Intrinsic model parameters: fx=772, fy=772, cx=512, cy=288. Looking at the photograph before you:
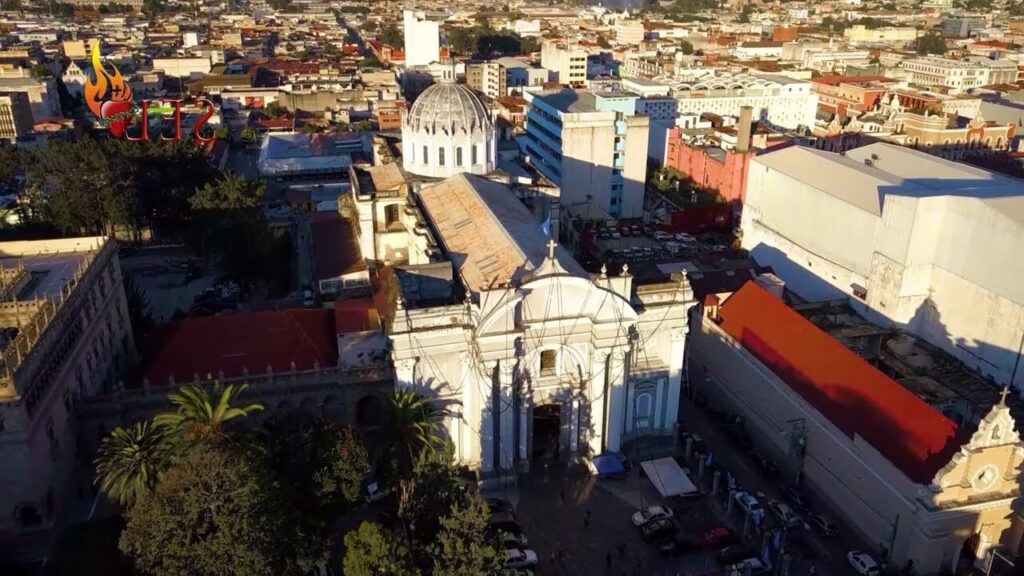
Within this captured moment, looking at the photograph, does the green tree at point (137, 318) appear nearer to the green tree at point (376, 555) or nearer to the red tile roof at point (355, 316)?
the red tile roof at point (355, 316)

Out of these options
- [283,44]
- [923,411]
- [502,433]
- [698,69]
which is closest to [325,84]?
[698,69]

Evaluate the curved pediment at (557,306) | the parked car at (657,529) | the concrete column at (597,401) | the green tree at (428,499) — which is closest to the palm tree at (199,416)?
the green tree at (428,499)

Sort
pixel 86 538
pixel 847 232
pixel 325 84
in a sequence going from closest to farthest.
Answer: pixel 86 538 < pixel 847 232 < pixel 325 84

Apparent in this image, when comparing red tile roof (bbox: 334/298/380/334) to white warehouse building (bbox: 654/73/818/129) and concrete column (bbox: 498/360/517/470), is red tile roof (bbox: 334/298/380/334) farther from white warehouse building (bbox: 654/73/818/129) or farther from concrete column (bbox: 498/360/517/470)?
white warehouse building (bbox: 654/73/818/129)

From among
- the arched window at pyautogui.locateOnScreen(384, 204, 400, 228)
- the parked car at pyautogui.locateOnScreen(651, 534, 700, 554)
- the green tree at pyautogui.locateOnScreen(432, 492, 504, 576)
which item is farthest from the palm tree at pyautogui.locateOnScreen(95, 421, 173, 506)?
the arched window at pyautogui.locateOnScreen(384, 204, 400, 228)

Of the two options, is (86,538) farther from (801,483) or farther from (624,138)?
(624,138)
